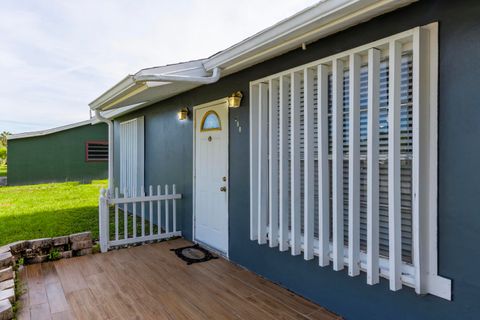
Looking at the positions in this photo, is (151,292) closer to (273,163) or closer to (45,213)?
(273,163)

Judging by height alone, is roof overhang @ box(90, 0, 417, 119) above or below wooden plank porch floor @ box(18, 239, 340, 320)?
above

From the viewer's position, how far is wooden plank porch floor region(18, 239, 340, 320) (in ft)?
9.22

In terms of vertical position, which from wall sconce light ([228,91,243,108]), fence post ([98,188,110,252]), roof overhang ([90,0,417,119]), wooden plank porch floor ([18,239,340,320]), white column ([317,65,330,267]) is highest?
roof overhang ([90,0,417,119])

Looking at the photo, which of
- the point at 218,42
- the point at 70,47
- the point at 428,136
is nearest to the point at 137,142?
the point at 218,42

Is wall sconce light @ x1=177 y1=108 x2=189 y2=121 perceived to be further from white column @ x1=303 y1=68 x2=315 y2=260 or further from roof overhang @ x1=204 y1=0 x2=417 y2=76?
white column @ x1=303 y1=68 x2=315 y2=260

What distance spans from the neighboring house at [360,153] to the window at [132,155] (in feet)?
9.30

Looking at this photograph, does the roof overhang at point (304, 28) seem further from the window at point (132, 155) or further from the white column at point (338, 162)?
the window at point (132, 155)

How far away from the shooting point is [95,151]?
1397 centimetres

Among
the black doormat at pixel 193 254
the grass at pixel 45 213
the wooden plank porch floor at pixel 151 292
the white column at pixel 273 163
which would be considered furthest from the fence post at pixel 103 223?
the white column at pixel 273 163

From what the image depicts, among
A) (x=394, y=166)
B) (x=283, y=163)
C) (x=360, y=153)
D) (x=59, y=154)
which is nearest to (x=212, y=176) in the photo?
(x=283, y=163)

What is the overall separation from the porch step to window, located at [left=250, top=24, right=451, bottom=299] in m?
2.34

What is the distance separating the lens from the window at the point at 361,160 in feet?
6.86

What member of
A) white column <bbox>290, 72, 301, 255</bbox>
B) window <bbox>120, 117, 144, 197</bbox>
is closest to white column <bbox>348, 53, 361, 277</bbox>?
white column <bbox>290, 72, 301, 255</bbox>

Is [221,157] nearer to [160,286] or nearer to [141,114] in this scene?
[160,286]
